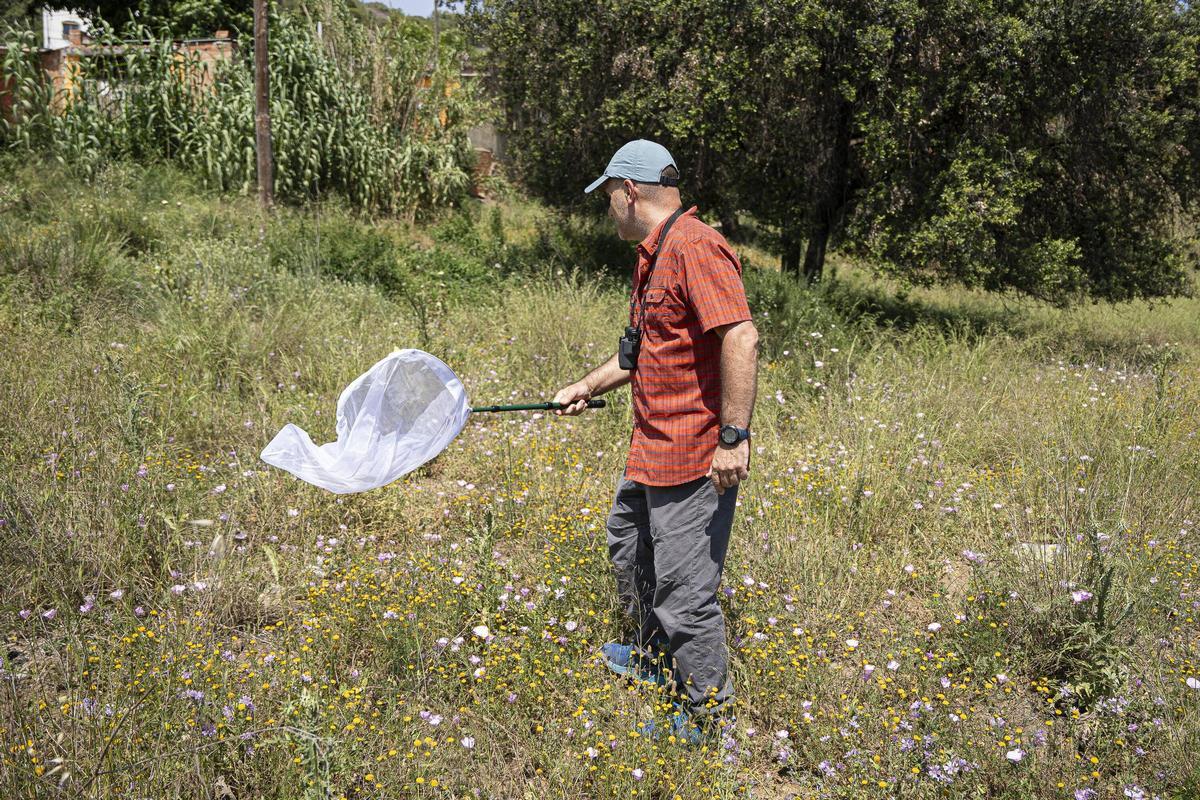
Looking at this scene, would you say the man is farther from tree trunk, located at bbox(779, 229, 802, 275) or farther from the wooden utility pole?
the wooden utility pole

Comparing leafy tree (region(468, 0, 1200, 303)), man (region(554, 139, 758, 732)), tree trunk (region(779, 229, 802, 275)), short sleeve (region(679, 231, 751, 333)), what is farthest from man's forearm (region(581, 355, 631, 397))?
tree trunk (region(779, 229, 802, 275))

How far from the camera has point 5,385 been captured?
185 inches

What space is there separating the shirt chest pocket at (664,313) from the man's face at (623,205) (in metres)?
0.25

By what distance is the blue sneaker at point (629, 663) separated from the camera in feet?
10.1

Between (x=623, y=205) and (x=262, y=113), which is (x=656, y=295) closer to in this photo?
(x=623, y=205)

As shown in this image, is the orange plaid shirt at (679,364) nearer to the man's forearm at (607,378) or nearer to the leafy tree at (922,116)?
the man's forearm at (607,378)

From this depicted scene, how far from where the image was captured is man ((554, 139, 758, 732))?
2.63 metres

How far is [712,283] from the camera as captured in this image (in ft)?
8.58

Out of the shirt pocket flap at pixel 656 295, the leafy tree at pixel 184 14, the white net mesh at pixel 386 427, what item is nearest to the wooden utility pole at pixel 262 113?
the leafy tree at pixel 184 14

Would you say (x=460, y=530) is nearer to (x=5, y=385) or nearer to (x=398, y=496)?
(x=398, y=496)

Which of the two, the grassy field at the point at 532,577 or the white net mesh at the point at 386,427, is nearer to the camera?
the grassy field at the point at 532,577

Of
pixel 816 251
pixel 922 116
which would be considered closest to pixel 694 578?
pixel 922 116

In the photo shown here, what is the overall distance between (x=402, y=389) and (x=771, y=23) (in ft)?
20.5

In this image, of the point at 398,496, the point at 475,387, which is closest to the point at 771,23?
the point at 475,387
